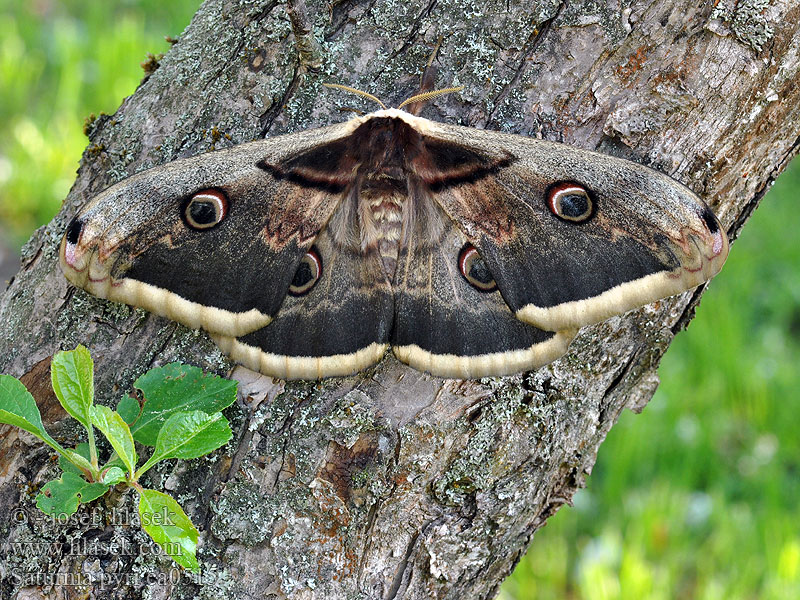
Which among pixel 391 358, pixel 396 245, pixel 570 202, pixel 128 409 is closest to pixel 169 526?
pixel 128 409

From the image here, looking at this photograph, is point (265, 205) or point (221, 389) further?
point (265, 205)

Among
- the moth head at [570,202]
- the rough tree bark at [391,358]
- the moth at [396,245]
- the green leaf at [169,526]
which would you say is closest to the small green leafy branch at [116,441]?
the green leaf at [169,526]

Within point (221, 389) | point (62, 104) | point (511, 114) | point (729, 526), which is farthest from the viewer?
point (62, 104)

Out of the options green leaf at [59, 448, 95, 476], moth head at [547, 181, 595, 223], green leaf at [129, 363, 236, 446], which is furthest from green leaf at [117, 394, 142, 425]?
moth head at [547, 181, 595, 223]

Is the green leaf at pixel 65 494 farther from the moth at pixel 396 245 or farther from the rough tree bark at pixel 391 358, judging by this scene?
the moth at pixel 396 245

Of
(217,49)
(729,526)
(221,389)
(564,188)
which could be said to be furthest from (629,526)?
(217,49)

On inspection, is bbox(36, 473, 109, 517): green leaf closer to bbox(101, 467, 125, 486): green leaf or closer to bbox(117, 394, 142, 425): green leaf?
bbox(101, 467, 125, 486): green leaf

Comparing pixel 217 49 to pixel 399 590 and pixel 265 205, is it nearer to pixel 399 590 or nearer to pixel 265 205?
pixel 265 205
